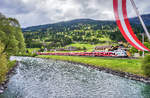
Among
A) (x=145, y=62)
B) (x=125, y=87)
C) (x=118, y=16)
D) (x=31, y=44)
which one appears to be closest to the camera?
(x=118, y=16)

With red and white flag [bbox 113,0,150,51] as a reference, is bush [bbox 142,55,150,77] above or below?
below

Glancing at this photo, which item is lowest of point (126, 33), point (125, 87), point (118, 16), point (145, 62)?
point (125, 87)

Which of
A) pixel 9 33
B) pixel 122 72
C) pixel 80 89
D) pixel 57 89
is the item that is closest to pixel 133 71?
pixel 122 72

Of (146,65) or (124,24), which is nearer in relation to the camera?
(124,24)

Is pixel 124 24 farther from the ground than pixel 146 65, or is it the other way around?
pixel 124 24

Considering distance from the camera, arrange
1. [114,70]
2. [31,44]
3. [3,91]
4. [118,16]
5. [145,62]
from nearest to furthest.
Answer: [118,16] < [3,91] < [145,62] < [114,70] < [31,44]

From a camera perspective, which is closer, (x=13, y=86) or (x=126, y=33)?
(x=126, y=33)

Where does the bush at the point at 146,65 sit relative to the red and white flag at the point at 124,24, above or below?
below

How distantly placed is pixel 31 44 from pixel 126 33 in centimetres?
15891

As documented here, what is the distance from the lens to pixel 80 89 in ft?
89.9

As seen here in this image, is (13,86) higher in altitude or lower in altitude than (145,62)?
lower

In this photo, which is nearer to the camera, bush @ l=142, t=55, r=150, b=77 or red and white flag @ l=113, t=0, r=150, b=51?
red and white flag @ l=113, t=0, r=150, b=51

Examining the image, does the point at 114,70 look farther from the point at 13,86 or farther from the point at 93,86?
the point at 13,86

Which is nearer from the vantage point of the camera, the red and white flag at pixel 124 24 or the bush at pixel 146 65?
the red and white flag at pixel 124 24
